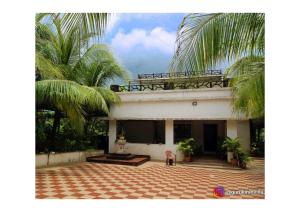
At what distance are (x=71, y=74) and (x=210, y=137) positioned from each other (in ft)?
23.4

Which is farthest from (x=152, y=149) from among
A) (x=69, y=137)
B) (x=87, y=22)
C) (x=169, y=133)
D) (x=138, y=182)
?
(x=87, y=22)

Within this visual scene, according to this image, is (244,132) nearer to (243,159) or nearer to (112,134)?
(243,159)

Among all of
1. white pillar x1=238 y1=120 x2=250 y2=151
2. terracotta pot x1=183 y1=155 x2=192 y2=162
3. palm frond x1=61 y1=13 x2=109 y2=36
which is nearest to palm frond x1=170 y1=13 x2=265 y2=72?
palm frond x1=61 y1=13 x2=109 y2=36

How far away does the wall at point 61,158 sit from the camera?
892 centimetres

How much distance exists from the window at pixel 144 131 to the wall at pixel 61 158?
2581mm

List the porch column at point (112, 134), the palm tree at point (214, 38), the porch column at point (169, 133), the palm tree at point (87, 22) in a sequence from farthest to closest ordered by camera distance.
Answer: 1. the porch column at point (112, 134)
2. the porch column at point (169, 133)
3. the palm tree at point (214, 38)
4. the palm tree at point (87, 22)

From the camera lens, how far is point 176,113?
34.5ft

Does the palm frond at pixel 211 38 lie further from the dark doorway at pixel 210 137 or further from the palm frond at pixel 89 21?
the dark doorway at pixel 210 137

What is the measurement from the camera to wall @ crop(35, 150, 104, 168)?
892 centimetres

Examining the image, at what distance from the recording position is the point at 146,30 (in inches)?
188

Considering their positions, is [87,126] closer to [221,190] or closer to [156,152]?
[156,152]

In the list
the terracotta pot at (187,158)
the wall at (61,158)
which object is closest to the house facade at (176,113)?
the terracotta pot at (187,158)
